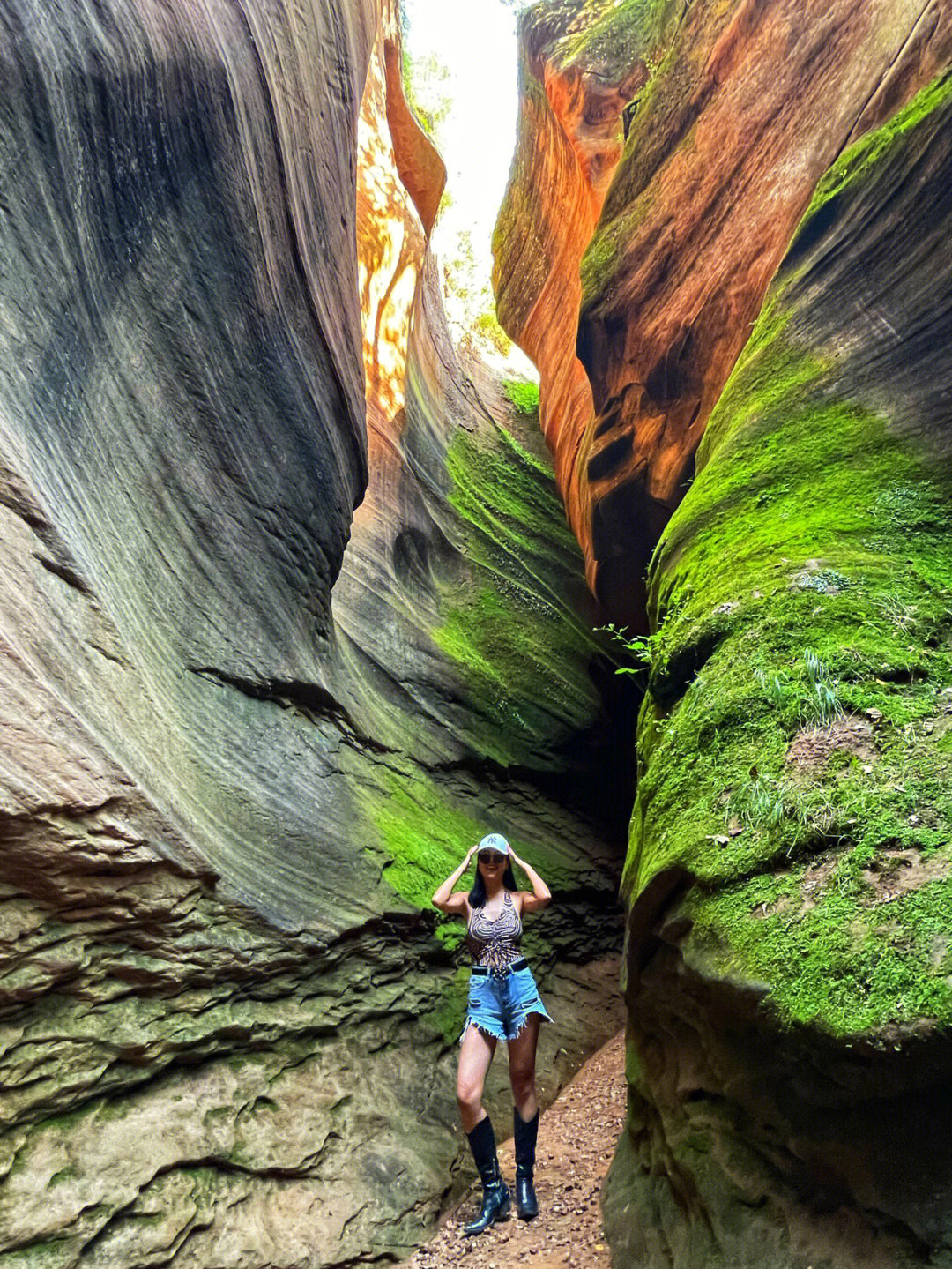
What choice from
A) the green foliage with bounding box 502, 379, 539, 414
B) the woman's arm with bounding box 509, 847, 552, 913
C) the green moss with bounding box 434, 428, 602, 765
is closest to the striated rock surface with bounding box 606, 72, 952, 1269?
the woman's arm with bounding box 509, 847, 552, 913

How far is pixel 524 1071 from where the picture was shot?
199 inches

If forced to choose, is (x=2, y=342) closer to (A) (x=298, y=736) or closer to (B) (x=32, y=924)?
(B) (x=32, y=924)

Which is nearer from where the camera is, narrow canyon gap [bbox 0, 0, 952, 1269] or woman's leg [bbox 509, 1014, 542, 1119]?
narrow canyon gap [bbox 0, 0, 952, 1269]

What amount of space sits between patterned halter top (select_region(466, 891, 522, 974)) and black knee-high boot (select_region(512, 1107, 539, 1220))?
2.79 feet

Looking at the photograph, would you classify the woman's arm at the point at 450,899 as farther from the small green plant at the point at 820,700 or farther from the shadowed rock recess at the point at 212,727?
the small green plant at the point at 820,700

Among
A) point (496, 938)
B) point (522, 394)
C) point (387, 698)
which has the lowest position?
point (496, 938)

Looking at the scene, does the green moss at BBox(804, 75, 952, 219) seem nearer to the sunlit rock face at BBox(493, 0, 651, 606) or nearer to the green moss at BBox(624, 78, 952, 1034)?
the green moss at BBox(624, 78, 952, 1034)

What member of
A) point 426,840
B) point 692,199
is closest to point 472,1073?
point 426,840

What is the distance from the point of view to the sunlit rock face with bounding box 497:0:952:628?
8062mm

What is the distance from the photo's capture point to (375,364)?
11766 millimetres

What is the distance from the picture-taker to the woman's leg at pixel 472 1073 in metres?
4.84

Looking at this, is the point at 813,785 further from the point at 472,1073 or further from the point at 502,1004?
the point at 472,1073

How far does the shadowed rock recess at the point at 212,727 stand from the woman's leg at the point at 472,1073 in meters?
1.01

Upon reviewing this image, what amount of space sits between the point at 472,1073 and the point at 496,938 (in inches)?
30.5
